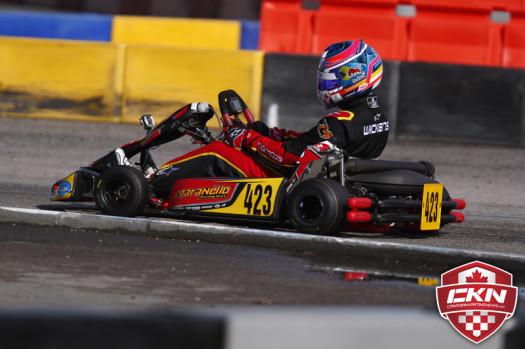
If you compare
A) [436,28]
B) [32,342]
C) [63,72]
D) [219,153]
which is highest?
[436,28]

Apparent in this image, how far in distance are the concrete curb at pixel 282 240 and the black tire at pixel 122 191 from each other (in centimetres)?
28

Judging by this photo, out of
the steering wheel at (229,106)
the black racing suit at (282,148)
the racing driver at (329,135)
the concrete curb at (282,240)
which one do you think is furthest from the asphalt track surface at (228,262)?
the steering wheel at (229,106)

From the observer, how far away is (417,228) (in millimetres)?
6461

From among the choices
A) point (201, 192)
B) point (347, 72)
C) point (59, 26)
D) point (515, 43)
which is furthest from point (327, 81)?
point (59, 26)

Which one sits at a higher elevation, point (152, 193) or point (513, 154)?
point (513, 154)

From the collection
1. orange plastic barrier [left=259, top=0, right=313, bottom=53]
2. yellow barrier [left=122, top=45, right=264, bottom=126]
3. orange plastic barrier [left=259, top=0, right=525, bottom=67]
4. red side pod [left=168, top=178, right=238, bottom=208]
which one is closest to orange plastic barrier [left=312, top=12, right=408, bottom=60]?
orange plastic barrier [left=259, top=0, right=525, bottom=67]

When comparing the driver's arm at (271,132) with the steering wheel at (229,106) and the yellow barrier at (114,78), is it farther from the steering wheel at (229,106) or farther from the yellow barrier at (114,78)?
the yellow barrier at (114,78)

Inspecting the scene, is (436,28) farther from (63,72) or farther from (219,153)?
(219,153)

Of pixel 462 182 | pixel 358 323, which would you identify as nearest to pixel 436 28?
pixel 462 182

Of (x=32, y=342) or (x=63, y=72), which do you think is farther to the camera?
(x=63, y=72)

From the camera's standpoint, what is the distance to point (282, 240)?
5.64 meters

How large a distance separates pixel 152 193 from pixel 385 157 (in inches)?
160

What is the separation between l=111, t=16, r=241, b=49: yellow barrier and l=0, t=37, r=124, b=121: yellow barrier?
180 centimetres

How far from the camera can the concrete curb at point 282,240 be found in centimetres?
532
